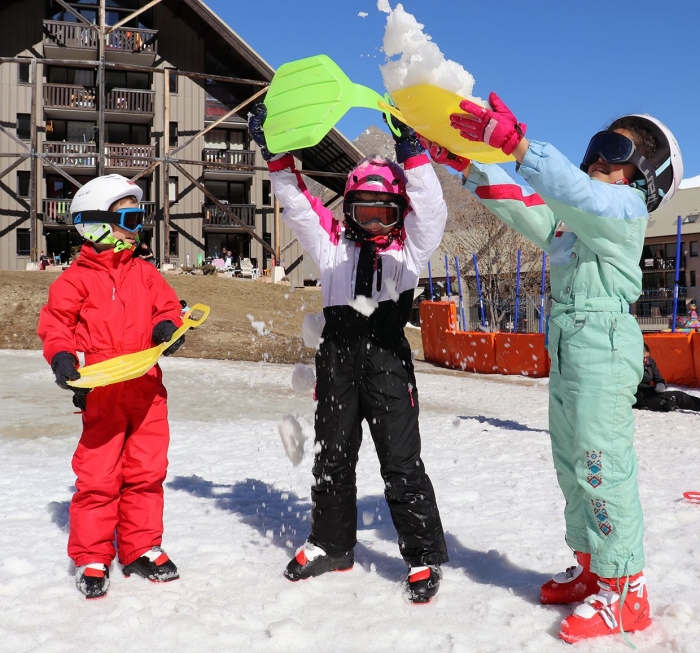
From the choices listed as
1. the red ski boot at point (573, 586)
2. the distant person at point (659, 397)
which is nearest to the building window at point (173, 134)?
the distant person at point (659, 397)

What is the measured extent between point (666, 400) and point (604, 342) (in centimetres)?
687

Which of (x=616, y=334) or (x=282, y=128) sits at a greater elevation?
(x=282, y=128)

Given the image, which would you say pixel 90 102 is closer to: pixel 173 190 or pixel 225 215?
pixel 173 190

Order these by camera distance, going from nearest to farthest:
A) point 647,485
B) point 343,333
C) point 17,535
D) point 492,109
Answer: point 492,109, point 343,333, point 17,535, point 647,485

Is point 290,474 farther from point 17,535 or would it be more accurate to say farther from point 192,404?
point 192,404

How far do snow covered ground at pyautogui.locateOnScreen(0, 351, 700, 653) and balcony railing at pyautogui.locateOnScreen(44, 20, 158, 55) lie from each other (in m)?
26.8

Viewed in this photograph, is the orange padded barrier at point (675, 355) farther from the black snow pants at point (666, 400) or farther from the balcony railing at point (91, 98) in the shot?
the balcony railing at point (91, 98)

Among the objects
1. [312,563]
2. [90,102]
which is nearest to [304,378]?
[312,563]

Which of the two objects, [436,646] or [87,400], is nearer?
[436,646]

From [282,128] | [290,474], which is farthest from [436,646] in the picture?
[290,474]

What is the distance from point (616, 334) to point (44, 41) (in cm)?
3267

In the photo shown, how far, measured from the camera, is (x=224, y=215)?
3109 centimetres

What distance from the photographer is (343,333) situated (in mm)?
3053

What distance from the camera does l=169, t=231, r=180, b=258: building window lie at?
30719 millimetres
